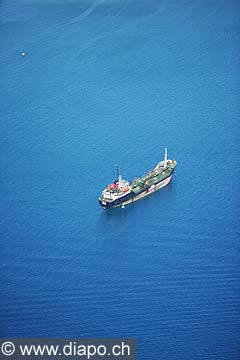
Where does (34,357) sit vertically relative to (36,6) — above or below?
below

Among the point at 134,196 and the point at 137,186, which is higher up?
the point at 137,186

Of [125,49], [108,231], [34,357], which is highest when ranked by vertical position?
[125,49]

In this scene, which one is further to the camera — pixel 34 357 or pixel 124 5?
pixel 124 5

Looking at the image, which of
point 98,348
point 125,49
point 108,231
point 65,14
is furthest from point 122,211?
point 65,14

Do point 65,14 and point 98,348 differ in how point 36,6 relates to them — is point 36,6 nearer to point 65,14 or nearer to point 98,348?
point 65,14
